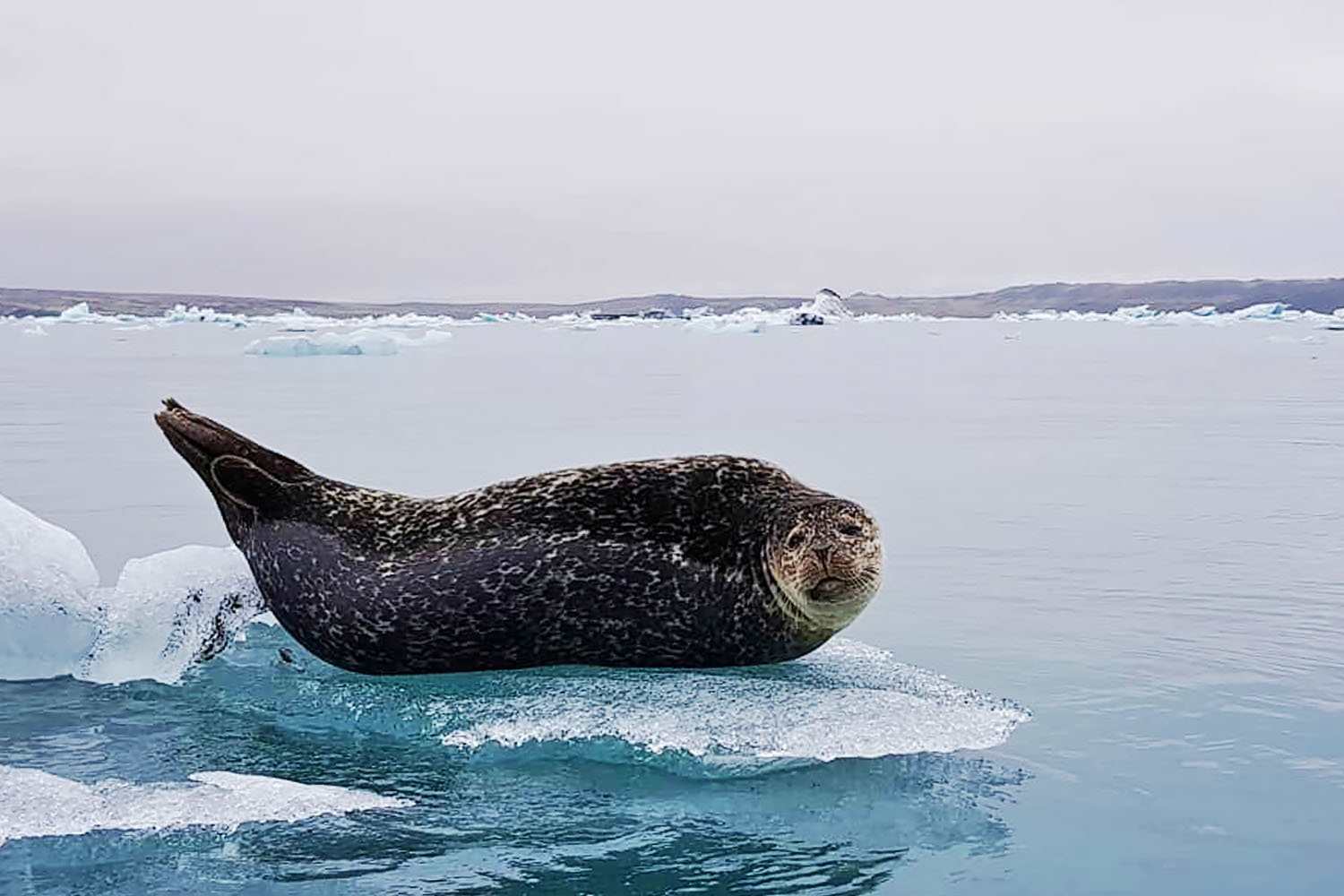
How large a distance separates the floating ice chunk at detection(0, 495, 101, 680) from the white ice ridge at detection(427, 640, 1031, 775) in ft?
5.92

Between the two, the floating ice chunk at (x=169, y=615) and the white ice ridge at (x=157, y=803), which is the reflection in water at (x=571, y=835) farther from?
the floating ice chunk at (x=169, y=615)

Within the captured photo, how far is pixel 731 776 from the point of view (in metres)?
4.73

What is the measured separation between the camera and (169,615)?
623 centimetres

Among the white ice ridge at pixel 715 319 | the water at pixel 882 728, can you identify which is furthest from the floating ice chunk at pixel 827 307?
the water at pixel 882 728

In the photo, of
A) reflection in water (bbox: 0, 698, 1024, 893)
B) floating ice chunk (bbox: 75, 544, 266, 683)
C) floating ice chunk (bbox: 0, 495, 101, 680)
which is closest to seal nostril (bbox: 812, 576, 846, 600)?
reflection in water (bbox: 0, 698, 1024, 893)

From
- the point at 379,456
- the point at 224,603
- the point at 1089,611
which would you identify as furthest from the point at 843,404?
the point at 224,603

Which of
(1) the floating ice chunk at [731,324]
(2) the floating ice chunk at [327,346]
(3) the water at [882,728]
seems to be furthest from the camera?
(1) the floating ice chunk at [731,324]

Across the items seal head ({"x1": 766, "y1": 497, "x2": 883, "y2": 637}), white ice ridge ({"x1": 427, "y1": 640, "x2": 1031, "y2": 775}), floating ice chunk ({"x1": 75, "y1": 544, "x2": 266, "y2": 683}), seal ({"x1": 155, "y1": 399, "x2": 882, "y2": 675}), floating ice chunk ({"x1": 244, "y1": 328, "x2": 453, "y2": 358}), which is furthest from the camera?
floating ice chunk ({"x1": 244, "y1": 328, "x2": 453, "y2": 358})

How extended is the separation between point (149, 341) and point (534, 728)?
151 feet

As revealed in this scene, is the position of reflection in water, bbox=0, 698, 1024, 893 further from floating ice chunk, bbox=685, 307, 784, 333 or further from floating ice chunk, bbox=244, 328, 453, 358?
floating ice chunk, bbox=685, 307, 784, 333

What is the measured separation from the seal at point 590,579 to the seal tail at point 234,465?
0.35 metres

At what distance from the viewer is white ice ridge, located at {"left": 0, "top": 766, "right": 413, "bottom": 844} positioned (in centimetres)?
424

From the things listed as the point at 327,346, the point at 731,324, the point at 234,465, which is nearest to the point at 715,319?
the point at 731,324

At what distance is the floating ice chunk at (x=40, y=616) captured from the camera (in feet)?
20.2
